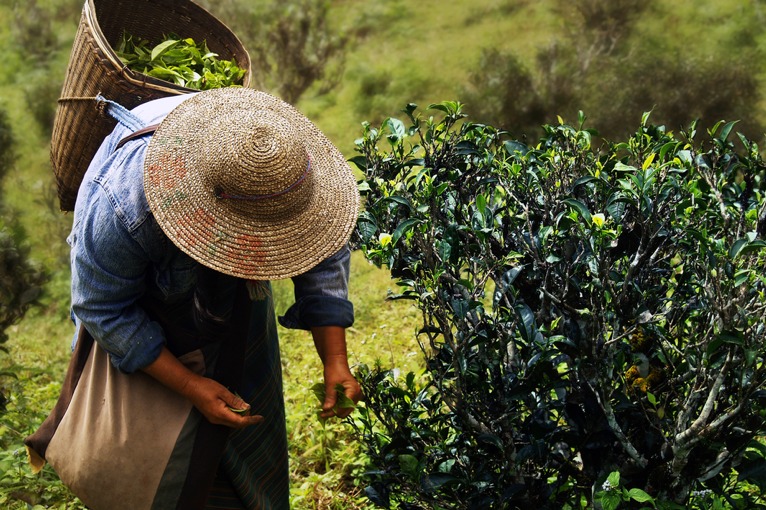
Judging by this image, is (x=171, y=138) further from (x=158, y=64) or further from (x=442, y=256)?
(x=158, y=64)

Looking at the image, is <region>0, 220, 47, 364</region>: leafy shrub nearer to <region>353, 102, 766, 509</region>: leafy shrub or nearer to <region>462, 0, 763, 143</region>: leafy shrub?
<region>353, 102, 766, 509</region>: leafy shrub

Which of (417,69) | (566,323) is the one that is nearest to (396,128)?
(566,323)

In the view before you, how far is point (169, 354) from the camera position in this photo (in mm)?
1431

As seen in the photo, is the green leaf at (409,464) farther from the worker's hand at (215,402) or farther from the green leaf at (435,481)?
the worker's hand at (215,402)

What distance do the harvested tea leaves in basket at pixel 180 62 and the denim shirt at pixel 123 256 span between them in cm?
36

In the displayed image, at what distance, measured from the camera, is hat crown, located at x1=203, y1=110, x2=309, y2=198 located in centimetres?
119

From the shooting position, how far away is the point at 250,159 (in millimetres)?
1191

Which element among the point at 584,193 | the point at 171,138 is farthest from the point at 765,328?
the point at 171,138

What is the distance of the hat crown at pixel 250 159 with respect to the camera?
1.19 metres

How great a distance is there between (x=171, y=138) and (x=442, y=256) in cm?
67

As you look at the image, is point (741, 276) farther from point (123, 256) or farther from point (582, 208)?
point (123, 256)

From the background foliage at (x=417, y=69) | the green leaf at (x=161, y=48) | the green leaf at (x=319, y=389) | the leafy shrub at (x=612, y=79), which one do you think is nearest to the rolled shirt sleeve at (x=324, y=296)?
the green leaf at (x=319, y=389)

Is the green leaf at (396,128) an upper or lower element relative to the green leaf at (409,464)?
upper

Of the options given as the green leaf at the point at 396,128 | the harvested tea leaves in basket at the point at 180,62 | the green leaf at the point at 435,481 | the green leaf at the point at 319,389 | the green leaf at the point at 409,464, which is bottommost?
the green leaf at the point at 435,481
